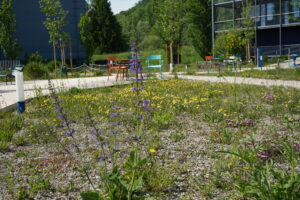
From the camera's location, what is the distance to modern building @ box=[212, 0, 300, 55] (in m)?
27.0

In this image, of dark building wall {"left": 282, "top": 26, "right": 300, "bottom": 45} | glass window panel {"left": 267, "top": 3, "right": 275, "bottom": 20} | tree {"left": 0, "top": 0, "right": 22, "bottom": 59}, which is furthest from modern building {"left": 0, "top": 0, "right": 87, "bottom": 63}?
dark building wall {"left": 282, "top": 26, "right": 300, "bottom": 45}

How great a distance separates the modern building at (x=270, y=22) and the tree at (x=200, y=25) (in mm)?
2479

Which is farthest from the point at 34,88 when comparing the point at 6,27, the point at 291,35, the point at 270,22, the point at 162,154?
the point at 291,35

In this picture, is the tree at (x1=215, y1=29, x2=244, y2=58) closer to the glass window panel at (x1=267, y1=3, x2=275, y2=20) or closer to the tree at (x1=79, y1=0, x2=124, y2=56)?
the glass window panel at (x1=267, y1=3, x2=275, y2=20)

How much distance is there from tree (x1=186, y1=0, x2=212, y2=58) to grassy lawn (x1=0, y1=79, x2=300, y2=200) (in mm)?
27505

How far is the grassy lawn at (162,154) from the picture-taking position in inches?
101

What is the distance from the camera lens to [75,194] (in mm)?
2885

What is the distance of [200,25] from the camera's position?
34219mm

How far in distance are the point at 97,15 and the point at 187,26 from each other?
15180 millimetres

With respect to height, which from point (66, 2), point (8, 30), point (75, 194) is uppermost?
point (66, 2)

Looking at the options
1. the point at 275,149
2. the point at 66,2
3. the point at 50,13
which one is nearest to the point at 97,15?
the point at 66,2

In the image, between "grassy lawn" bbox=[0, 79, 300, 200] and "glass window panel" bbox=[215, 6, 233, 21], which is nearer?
"grassy lawn" bbox=[0, 79, 300, 200]

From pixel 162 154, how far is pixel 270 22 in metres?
26.9

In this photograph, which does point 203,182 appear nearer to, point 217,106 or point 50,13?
point 217,106
